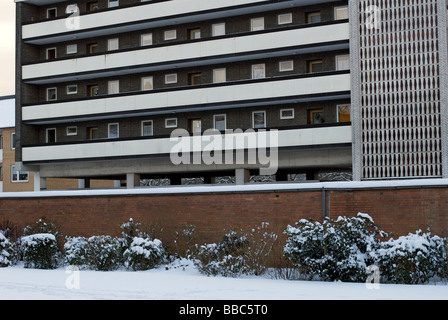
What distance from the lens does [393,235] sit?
1552 cm

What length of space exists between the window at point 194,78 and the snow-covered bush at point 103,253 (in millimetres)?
19833

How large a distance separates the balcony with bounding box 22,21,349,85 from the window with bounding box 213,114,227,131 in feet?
10.4

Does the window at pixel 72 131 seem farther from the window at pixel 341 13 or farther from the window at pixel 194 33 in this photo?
the window at pixel 341 13

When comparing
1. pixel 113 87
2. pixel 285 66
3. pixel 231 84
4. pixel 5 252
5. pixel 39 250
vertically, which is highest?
pixel 285 66

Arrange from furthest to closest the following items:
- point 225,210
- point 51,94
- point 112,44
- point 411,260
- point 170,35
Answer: point 51,94 → point 112,44 → point 170,35 → point 225,210 → point 411,260

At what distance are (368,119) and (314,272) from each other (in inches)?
632

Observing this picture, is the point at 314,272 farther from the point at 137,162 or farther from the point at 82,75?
the point at 82,75

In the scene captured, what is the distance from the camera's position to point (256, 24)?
33.9 metres

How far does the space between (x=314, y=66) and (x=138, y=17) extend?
11.4m

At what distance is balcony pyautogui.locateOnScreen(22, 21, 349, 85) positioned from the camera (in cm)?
3089

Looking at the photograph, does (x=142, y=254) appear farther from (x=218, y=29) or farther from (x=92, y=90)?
(x=92, y=90)

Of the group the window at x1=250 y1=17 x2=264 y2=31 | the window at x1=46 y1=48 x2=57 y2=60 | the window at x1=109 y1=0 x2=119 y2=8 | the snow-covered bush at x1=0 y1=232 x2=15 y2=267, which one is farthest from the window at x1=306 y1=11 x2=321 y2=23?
the snow-covered bush at x1=0 y1=232 x2=15 y2=267

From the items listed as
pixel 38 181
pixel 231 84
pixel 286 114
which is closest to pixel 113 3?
pixel 231 84
